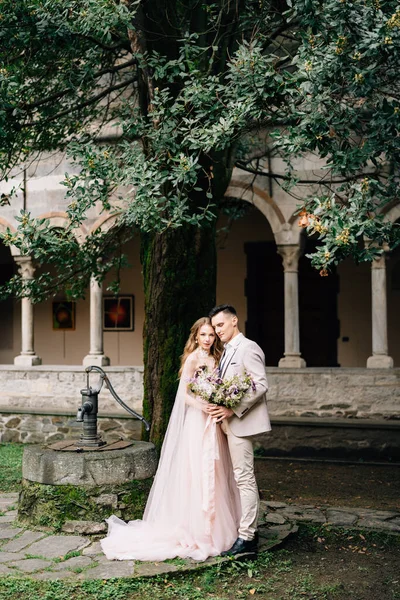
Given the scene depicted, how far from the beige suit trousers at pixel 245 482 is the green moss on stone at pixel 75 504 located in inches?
40.4

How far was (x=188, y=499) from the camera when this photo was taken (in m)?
5.25

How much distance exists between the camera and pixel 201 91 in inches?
238

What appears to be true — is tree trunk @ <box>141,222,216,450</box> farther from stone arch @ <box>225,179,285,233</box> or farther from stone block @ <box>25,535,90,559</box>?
stone arch @ <box>225,179,285,233</box>

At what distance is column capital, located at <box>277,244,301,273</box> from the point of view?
35.2 feet

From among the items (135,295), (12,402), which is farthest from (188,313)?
(135,295)

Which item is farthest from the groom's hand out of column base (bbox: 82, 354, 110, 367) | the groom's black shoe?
column base (bbox: 82, 354, 110, 367)

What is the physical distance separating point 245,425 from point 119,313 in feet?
32.1

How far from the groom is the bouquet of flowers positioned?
57 mm

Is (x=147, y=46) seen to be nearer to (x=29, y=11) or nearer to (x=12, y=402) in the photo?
(x=29, y=11)

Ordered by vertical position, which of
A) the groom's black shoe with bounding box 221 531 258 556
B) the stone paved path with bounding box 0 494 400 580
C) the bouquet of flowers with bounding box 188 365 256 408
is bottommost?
the stone paved path with bounding box 0 494 400 580

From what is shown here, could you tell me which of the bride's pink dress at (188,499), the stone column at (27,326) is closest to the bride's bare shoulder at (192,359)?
the bride's pink dress at (188,499)

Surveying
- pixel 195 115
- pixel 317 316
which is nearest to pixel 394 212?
pixel 317 316

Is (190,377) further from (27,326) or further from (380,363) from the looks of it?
(27,326)

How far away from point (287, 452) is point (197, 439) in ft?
17.3
